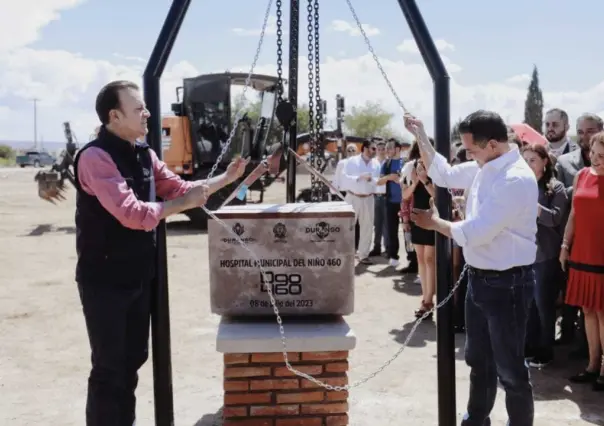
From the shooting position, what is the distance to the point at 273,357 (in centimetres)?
372

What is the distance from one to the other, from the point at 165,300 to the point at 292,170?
1377 millimetres

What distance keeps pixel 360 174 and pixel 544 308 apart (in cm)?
514

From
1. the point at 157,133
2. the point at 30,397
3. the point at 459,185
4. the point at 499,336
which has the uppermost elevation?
the point at 157,133

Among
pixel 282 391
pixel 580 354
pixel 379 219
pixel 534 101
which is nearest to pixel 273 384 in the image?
pixel 282 391

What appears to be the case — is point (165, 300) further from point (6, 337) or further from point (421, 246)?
point (421, 246)

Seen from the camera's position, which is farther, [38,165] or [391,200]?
[38,165]

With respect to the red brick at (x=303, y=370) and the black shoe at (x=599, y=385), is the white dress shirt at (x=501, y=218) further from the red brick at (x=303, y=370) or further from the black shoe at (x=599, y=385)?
the black shoe at (x=599, y=385)

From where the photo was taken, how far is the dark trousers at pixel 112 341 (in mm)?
3225

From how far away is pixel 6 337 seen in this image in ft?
20.4

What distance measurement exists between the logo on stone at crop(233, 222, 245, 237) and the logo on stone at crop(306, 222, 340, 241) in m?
0.37

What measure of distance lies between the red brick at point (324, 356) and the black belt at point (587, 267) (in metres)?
2.08

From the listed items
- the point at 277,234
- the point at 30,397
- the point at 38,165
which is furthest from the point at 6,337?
the point at 38,165

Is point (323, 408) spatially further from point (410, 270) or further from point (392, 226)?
point (392, 226)

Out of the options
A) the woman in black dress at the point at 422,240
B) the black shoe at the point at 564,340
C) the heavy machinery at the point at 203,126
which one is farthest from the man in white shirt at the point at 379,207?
the black shoe at the point at 564,340
